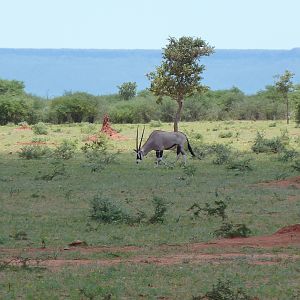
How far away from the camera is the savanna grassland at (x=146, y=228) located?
9.59 m

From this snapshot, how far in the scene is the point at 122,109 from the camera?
66.7 meters

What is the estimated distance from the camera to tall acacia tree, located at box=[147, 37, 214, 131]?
41031 mm

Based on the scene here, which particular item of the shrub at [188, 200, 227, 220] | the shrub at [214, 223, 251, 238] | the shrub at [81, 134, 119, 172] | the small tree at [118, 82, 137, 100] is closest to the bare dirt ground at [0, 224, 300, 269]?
the shrub at [214, 223, 251, 238]

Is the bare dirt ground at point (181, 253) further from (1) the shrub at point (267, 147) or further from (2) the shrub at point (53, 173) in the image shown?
(1) the shrub at point (267, 147)

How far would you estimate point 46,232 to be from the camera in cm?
1398

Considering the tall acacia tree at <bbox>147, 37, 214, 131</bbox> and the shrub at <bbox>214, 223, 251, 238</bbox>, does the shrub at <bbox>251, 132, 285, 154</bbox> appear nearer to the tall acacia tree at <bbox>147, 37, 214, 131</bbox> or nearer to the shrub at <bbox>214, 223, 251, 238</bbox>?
the tall acacia tree at <bbox>147, 37, 214, 131</bbox>

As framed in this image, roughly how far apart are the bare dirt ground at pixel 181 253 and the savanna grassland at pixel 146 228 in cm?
2

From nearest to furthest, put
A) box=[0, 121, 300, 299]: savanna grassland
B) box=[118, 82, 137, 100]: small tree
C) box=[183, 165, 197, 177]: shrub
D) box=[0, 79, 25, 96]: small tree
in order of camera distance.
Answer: box=[0, 121, 300, 299]: savanna grassland, box=[183, 165, 197, 177]: shrub, box=[0, 79, 25, 96]: small tree, box=[118, 82, 137, 100]: small tree

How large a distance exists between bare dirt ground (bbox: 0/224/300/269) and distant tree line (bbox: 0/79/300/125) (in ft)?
152

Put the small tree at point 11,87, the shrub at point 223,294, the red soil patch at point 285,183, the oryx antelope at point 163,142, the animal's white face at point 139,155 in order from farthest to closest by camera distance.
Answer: the small tree at point 11,87 < the oryx antelope at point 163,142 < the animal's white face at point 139,155 < the red soil patch at point 285,183 < the shrub at point 223,294

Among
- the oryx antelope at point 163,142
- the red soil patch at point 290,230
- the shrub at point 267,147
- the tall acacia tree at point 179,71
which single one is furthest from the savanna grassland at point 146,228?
the tall acacia tree at point 179,71

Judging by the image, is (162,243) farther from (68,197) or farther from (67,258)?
(68,197)

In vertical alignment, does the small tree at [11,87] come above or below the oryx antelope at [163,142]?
above

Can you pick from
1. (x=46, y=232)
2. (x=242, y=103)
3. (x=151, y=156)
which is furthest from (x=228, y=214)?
(x=242, y=103)
